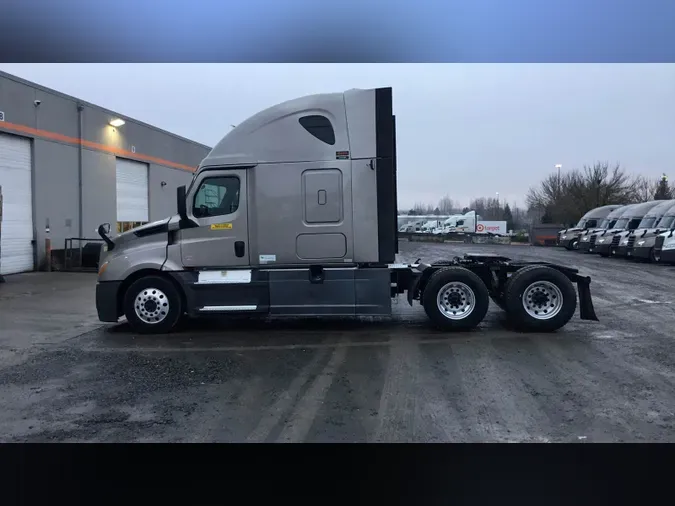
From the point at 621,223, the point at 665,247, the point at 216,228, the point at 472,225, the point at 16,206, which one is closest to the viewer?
the point at 216,228

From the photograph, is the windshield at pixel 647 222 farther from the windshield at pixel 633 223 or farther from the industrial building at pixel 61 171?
the industrial building at pixel 61 171

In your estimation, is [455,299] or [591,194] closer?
[455,299]

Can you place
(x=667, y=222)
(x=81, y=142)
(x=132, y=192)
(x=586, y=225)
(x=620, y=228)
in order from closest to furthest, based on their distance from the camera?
(x=81, y=142) → (x=667, y=222) → (x=132, y=192) → (x=620, y=228) → (x=586, y=225)

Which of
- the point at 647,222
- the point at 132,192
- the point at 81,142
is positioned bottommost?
the point at 647,222

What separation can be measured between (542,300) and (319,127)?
4564 millimetres

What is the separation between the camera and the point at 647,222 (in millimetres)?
25797

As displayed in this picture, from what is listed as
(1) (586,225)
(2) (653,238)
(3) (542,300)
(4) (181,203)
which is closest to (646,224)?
(2) (653,238)

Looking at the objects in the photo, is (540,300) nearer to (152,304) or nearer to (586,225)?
(152,304)

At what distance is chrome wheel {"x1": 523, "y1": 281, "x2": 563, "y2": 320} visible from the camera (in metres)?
8.89

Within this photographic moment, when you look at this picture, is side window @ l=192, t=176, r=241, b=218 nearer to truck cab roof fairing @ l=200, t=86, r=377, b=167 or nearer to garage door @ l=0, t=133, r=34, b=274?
truck cab roof fairing @ l=200, t=86, r=377, b=167

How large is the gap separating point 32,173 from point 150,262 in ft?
42.7

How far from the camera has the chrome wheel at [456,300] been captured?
8906 millimetres
